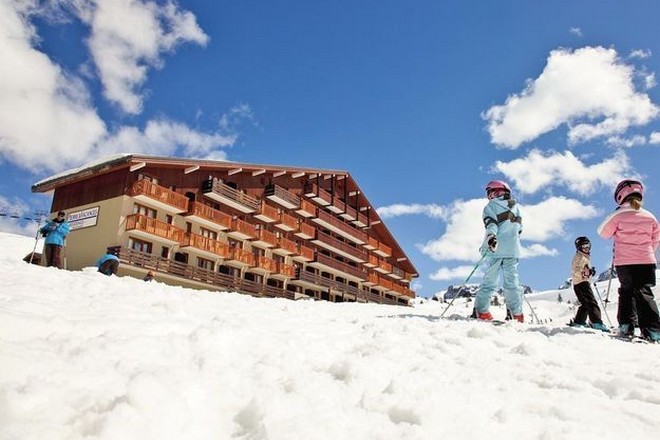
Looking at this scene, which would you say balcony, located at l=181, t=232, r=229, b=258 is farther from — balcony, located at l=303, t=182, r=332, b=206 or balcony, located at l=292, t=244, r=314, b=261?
balcony, located at l=303, t=182, r=332, b=206

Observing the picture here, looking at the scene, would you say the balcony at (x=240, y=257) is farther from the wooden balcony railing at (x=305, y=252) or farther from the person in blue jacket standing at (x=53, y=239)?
the person in blue jacket standing at (x=53, y=239)

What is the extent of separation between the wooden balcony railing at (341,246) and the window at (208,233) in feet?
34.2

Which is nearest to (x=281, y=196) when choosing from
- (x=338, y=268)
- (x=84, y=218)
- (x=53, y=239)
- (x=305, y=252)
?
(x=305, y=252)

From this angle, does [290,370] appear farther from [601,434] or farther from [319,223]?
[319,223]

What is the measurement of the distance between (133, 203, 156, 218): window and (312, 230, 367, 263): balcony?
586 inches

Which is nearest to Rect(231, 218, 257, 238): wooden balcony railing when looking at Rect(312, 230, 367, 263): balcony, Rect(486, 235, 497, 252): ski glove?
Rect(312, 230, 367, 263): balcony

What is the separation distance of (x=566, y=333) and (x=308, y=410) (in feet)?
13.9

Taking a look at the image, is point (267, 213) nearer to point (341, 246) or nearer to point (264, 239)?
point (264, 239)

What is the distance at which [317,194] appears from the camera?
3872cm

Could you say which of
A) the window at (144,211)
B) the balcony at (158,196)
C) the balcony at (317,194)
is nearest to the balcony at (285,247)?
the balcony at (317,194)

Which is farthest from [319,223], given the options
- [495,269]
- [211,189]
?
[495,269]

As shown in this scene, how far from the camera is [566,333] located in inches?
232

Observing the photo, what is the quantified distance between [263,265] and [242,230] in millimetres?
2835

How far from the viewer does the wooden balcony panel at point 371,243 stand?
4682 cm
